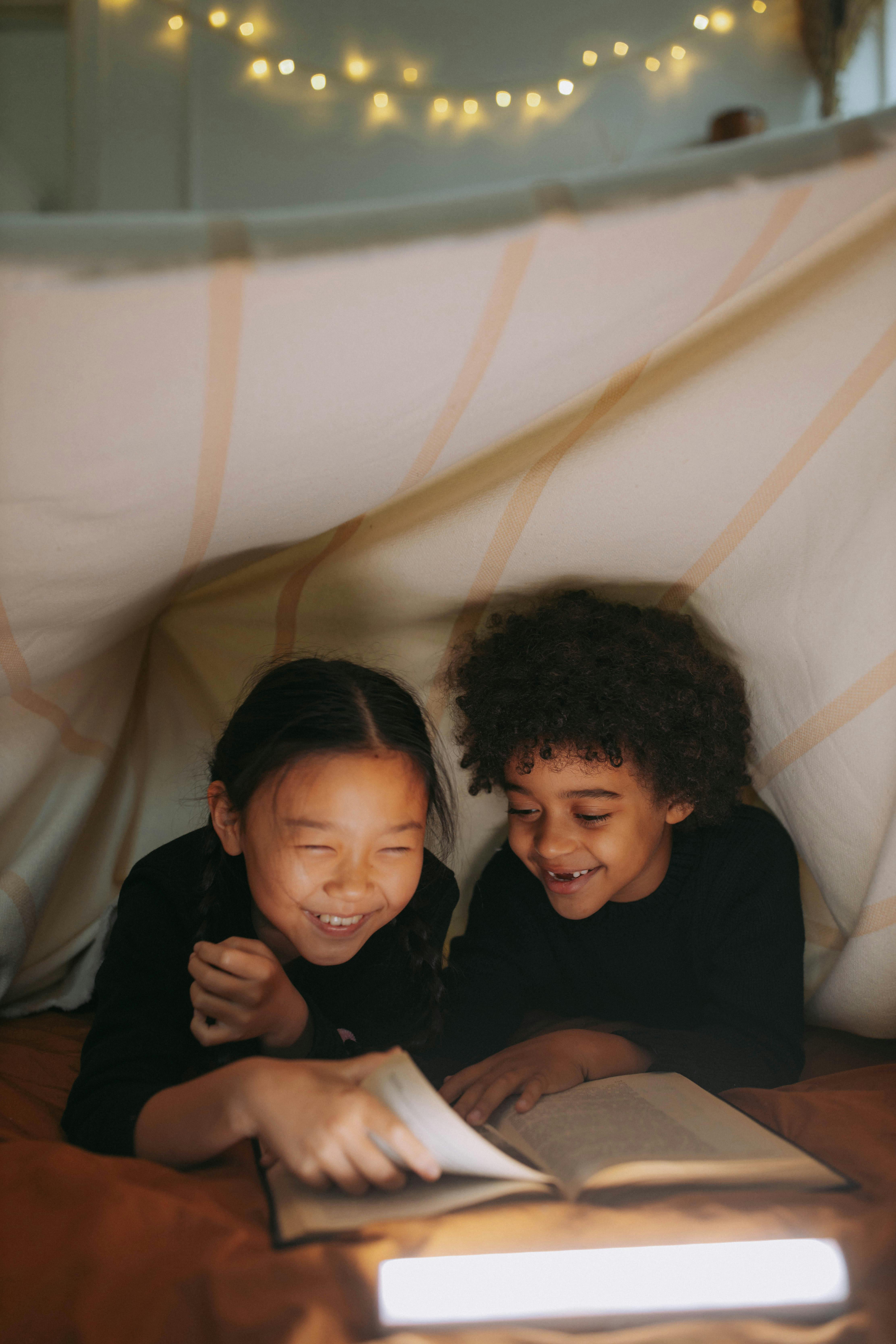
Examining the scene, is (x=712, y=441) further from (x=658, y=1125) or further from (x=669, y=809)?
(x=658, y=1125)

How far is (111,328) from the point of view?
47 cm

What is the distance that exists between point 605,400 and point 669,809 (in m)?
0.39

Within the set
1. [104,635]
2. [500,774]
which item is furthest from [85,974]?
[500,774]

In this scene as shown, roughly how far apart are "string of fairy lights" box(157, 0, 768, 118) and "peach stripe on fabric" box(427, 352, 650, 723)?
1906mm

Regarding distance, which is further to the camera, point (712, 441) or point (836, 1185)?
point (712, 441)

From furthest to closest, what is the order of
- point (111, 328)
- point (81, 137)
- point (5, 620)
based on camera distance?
point (81, 137), point (5, 620), point (111, 328)

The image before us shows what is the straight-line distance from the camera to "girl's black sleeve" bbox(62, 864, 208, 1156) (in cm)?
58

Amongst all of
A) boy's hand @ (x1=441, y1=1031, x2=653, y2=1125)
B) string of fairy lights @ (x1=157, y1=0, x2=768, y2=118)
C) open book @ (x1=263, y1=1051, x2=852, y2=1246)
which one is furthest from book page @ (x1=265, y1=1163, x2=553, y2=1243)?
string of fairy lights @ (x1=157, y1=0, x2=768, y2=118)

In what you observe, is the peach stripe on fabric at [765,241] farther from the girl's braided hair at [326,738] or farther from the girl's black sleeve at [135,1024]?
the girl's black sleeve at [135,1024]

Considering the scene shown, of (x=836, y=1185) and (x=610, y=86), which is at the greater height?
(x=610, y=86)

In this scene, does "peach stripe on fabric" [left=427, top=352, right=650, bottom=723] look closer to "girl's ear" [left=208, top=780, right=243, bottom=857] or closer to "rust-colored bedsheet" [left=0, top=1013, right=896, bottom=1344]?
"girl's ear" [left=208, top=780, right=243, bottom=857]

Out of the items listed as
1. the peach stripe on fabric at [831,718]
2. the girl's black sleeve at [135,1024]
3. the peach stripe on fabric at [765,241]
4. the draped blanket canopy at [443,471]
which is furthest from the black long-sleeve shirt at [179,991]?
the peach stripe on fabric at [765,241]

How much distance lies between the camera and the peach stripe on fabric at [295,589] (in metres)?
0.77

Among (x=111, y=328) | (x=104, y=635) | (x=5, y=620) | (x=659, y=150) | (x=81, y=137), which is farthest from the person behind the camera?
(x=659, y=150)
